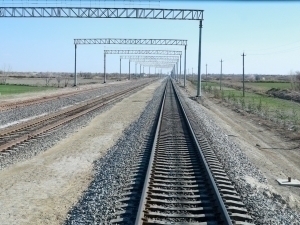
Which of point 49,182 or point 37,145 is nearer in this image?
point 49,182

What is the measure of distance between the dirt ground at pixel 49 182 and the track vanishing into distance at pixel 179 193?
1169 mm

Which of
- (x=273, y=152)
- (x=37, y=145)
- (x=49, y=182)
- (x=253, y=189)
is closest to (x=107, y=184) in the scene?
(x=49, y=182)

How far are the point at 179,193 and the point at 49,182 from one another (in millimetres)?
3077

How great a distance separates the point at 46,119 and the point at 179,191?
44.3ft

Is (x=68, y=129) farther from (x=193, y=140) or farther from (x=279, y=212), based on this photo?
(x=279, y=212)

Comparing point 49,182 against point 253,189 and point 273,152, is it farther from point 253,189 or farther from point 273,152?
point 273,152

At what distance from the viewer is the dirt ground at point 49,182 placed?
715cm

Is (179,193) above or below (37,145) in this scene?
below

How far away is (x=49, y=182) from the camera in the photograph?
30.6 feet

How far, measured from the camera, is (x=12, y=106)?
26.8m

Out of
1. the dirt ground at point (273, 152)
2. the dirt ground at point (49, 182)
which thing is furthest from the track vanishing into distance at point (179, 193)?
the dirt ground at point (273, 152)

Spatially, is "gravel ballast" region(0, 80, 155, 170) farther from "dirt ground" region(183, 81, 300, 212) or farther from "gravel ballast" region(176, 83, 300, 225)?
"dirt ground" region(183, 81, 300, 212)

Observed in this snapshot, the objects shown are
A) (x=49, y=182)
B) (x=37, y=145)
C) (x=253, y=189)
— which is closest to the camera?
(x=253, y=189)

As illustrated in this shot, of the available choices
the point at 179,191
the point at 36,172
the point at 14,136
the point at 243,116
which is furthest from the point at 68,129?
the point at 243,116
